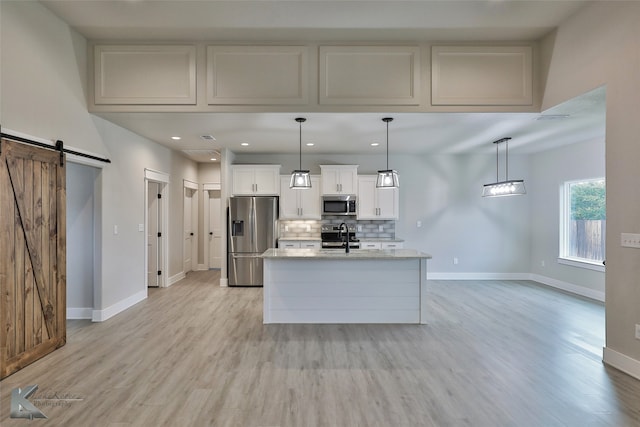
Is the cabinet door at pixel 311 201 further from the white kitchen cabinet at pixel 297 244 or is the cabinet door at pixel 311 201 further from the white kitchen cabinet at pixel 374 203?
the white kitchen cabinet at pixel 374 203

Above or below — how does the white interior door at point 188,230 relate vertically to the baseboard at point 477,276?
above

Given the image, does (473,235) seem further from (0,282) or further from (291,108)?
(0,282)

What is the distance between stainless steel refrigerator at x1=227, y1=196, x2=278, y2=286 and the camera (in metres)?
5.68

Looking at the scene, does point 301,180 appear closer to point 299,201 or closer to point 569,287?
point 299,201

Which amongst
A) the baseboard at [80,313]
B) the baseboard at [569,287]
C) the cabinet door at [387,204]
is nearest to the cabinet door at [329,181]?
the cabinet door at [387,204]

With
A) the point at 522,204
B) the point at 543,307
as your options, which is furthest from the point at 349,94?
the point at 522,204

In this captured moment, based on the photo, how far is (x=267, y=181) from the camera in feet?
19.6

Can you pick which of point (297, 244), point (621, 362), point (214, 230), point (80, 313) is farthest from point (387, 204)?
point (80, 313)

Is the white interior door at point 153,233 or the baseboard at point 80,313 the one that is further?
the white interior door at point 153,233

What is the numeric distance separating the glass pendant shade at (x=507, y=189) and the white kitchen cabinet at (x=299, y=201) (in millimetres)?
3026

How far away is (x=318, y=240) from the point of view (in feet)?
19.4

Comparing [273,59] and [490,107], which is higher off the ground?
[273,59]

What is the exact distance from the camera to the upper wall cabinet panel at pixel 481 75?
11.4ft

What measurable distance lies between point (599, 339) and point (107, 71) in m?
6.18
